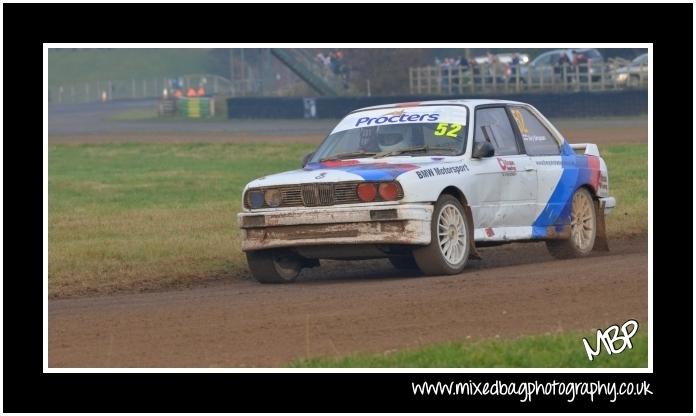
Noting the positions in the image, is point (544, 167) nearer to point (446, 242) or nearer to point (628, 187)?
point (446, 242)

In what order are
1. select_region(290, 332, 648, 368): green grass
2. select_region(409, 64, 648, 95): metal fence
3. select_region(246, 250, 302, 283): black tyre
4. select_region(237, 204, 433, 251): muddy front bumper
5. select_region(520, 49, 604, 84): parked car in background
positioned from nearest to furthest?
select_region(290, 332, 648, 368): green grass < select_region(237, 204, 433, 251): muddy front bumper < select_region(246, 250, 302, 283): black tyre < select_region(409, 64, 648, 95): metal fence < select_region(520, 49, 604, 84): parked car in background

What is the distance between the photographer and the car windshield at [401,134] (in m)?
11.1

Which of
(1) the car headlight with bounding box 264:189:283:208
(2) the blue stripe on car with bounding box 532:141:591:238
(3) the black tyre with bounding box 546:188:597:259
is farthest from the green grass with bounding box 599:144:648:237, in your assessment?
(1) the car headlight with bounding box 264:189:283:208

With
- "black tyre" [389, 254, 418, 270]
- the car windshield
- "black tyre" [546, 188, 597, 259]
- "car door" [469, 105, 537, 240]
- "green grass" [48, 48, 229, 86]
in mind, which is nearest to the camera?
"car door" [469, 105, 537, 240]

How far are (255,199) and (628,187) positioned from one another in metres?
9.95

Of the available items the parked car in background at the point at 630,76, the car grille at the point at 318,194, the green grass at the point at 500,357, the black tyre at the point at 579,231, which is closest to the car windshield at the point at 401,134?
the car grille at the point at 318,194

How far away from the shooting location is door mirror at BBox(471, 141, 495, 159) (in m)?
10.9

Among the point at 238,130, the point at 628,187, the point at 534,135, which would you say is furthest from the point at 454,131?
the point at 238,130

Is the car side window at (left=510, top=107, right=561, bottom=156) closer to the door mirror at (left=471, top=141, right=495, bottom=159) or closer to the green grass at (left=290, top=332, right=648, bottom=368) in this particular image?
the door mirror at (left=471, top=141, right=495, bottom=159)

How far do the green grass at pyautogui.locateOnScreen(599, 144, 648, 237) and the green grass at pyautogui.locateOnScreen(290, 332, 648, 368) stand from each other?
7281 mm

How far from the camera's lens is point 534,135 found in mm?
12062

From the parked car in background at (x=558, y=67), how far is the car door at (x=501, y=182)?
107 feet

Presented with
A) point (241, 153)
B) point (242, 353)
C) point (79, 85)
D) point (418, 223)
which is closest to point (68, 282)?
point (418, 223)

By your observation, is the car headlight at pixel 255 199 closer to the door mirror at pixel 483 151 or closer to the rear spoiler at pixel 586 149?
the door mirror at pixel 483 151
